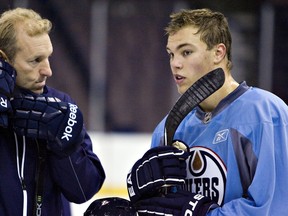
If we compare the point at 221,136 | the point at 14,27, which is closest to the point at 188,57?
the point at 221,136

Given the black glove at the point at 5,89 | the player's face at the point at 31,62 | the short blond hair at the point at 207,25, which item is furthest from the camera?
the short blond hair at the point at 207,25

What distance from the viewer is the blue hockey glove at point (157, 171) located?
75.7 inches

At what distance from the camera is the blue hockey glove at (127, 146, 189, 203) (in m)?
1.92

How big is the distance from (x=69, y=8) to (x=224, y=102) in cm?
380

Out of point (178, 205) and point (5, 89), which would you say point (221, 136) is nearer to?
point (178, 205)

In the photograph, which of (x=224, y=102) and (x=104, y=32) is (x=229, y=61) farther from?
(x=104, y=32)

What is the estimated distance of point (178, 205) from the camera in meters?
1.95

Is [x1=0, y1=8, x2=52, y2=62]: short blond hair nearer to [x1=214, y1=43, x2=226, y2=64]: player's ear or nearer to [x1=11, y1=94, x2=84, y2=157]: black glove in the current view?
[x1=11, y1=94, x2=84, y2=157]: black glove

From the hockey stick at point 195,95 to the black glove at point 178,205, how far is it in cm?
16

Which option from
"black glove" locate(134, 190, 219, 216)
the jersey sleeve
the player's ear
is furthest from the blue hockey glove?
the player's ear

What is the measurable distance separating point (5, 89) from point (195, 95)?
50 centimetres

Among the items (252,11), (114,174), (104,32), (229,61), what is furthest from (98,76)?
(229,61)

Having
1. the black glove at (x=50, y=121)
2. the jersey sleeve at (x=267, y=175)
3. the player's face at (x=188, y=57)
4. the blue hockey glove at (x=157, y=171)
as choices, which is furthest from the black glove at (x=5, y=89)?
the jersey sleeve at (x=267, y=175)

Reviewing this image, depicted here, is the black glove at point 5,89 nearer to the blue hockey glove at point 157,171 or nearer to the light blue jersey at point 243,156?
the blue hockey glove at point 157,171
